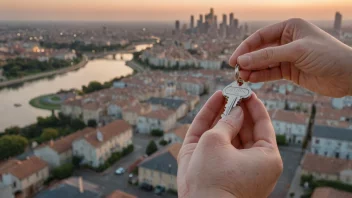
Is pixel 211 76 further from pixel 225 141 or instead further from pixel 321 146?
pixel 225 141

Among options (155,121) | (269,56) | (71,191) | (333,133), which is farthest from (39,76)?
(269,56)

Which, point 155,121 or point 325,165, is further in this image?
point 155,121

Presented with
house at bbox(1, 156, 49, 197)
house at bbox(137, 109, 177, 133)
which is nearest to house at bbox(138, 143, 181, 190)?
house at bbox(1, 156, 49, 197)

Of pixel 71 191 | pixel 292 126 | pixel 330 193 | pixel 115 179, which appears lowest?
pixel 115 179

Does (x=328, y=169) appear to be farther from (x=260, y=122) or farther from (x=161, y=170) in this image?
(x=260, y=122)

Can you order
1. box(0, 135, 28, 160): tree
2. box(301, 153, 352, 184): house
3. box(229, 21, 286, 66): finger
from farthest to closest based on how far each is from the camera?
1. box(0, 135, 28, 160): tree
2. box(301, 153, 352, 184): house
3. box(229, 21, 286, 66): finger

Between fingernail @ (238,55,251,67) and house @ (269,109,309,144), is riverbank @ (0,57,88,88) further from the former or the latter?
fingernail @ (238,55,251,67)
